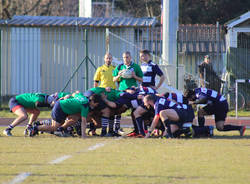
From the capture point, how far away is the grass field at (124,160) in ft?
21.8

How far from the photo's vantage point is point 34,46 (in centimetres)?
2120

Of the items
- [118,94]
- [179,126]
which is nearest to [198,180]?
[179,126]

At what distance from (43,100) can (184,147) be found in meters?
3.65

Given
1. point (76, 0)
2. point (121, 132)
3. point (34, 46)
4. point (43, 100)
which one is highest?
point (76, 0)

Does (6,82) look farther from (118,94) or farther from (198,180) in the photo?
(198,180)

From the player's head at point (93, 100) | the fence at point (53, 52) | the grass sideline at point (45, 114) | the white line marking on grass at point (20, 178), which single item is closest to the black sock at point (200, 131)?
the player's head at point (93, 100)

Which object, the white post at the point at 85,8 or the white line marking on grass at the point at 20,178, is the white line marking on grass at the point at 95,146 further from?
the white post at the point at 85,8

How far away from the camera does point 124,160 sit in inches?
318

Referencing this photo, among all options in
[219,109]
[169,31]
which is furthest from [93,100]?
[169,31]

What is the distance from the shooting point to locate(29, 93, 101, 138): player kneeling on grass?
11172 millimetres

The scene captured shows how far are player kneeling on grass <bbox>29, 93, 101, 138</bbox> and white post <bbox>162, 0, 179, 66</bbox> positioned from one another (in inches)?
334

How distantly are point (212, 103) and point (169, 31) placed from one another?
855 cm

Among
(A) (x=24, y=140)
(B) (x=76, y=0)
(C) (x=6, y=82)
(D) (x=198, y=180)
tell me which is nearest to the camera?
(D) (x=198, y=180)

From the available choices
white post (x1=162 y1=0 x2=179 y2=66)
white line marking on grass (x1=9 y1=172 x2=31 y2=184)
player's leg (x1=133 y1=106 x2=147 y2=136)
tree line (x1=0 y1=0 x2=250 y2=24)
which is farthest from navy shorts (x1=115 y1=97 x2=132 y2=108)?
tree line (x1=0 y1=0 x2=250 y2=24)
